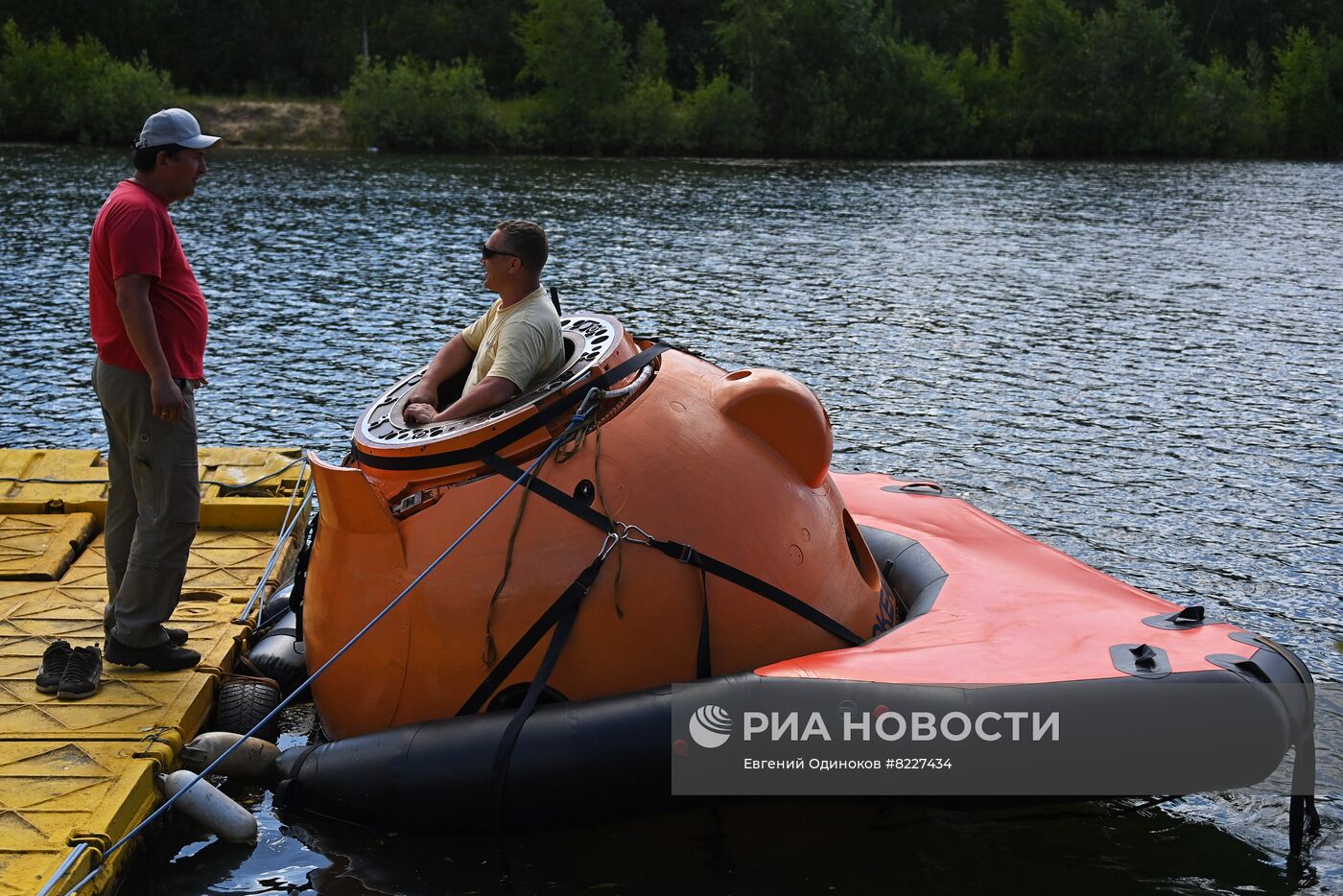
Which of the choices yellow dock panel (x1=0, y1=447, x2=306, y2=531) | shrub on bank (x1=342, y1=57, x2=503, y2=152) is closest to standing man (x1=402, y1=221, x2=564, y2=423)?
yellow dock panel (x1=0, y1=447, x2=306, y2=531)

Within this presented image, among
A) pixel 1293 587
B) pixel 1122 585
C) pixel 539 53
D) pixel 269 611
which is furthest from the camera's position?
pixel 539 53

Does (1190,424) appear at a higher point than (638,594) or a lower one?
lower

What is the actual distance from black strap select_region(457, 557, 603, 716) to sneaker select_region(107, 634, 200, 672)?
56.8 inches

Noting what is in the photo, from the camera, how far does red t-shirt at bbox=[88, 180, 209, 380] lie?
5.27 metres

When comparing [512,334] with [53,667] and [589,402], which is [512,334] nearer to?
[589,402]

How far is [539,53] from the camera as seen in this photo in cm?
5347

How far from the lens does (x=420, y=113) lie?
159 ft

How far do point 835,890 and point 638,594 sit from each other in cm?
135

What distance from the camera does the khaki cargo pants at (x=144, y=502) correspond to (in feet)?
18.1

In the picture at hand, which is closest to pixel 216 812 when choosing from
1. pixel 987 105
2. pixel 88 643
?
pixel 88 643

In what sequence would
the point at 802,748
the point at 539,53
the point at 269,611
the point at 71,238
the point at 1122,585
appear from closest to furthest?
the point at 802,748 → the point at 1122,585 → the point at 269,611 → the point at 71,238 → the point at 539,53

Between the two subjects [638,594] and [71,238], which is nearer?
[638,594]

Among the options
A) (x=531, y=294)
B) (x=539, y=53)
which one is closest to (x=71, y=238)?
(x=531, y=294)

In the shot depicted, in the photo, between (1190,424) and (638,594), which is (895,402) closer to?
(1190,424)
